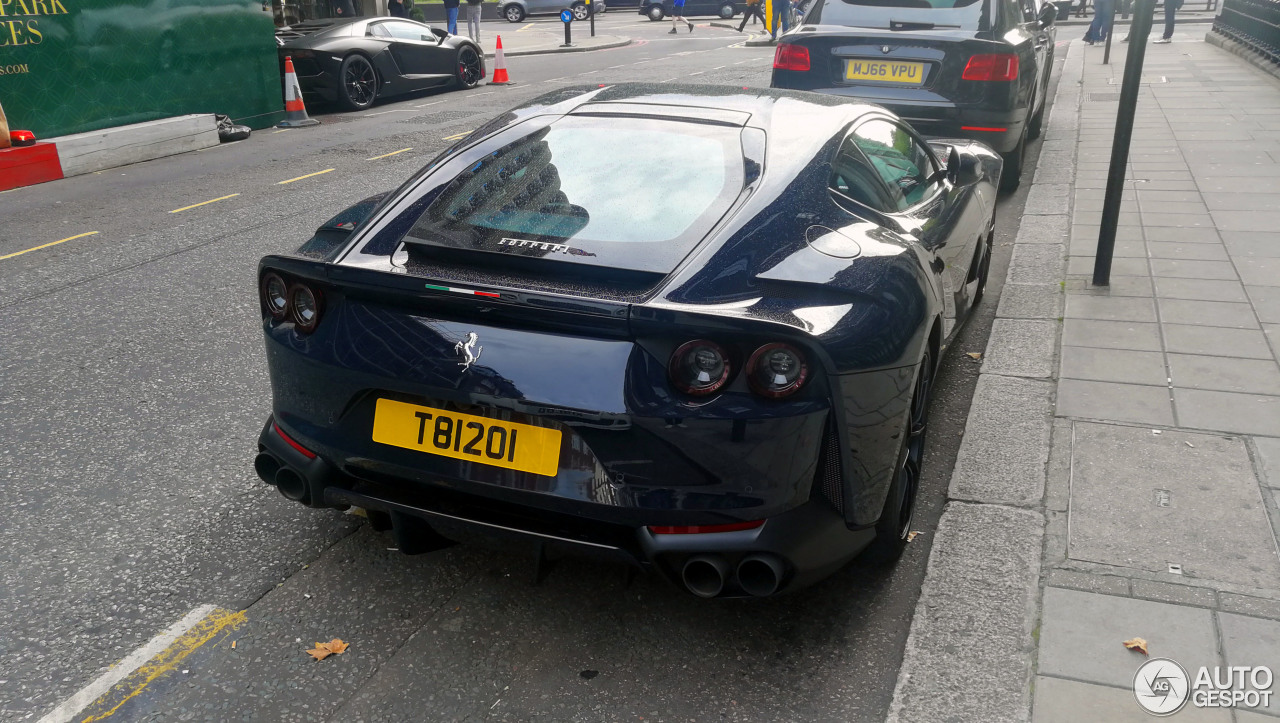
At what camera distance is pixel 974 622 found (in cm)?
293

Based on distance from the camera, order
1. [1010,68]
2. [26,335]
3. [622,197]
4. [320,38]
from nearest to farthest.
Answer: [622,197] < [26,335] < [1010,68] < [320,38]

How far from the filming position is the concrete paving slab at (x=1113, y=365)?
4602mm

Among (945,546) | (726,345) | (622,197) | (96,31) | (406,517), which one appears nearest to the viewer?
(726,345)

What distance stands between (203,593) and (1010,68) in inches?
254

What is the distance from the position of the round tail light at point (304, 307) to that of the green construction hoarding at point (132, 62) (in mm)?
9534

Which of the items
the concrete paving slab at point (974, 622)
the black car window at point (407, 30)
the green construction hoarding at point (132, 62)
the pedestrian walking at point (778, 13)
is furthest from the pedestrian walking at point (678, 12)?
the concrete paving slab at point (974, 622)

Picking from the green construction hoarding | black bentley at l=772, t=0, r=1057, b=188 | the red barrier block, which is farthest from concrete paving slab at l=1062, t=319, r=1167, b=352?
the green construction hoarding

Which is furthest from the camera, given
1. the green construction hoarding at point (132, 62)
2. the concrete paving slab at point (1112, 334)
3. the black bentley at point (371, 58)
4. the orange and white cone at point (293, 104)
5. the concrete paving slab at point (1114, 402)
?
the black bentley at point (371, 58)

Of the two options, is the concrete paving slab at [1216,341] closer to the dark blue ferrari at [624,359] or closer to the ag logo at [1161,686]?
the dark blue ferrari at [624,359]

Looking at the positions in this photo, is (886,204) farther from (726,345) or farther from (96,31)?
(96,31)

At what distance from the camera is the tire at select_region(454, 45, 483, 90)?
17312 millimetres

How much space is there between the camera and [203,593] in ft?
10.3

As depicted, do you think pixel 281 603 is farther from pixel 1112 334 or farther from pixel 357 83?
pixel 357 83

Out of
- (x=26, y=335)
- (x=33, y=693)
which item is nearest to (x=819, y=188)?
(x=33, y=693)
